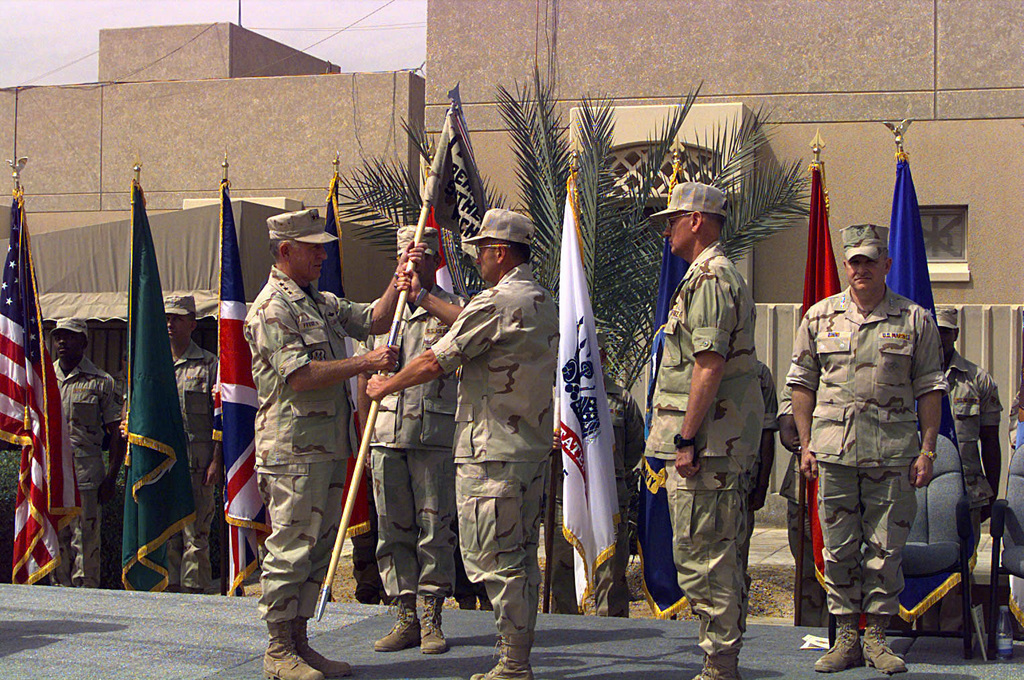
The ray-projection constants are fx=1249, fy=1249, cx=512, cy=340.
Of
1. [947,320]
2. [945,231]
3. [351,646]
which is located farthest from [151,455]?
[945,231]

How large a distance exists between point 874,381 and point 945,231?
27.2 feet

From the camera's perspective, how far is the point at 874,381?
5590 millimetres

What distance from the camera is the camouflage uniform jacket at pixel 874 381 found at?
5.52 m

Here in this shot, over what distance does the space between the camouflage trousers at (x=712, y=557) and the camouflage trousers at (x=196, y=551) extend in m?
4.38

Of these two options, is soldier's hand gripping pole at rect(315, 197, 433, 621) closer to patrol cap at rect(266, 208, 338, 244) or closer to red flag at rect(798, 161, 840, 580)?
patrol cap at rect(266, 208, 338, 244)

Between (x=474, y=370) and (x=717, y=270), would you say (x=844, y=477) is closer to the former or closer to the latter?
(x=717, y=270)

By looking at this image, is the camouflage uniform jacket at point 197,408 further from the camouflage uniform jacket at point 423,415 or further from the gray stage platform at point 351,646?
the camouflage uniform jacket at point 423,415

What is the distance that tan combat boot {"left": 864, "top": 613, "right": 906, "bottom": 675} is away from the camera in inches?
210

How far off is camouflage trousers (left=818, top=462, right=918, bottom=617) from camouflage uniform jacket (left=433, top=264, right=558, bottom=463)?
137 cm

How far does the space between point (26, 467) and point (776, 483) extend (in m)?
7.08

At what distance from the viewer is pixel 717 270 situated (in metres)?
5.16

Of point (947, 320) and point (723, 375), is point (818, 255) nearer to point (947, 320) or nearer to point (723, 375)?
point (947, 320)

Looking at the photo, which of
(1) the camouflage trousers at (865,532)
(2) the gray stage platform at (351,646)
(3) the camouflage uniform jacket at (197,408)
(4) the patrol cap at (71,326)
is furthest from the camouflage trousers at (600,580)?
(4) the patrol cap at (71,326)

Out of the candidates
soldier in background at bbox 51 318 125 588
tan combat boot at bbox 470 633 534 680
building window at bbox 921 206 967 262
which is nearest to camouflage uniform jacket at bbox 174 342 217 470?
soldier in background at bbox 51 318 125 588
